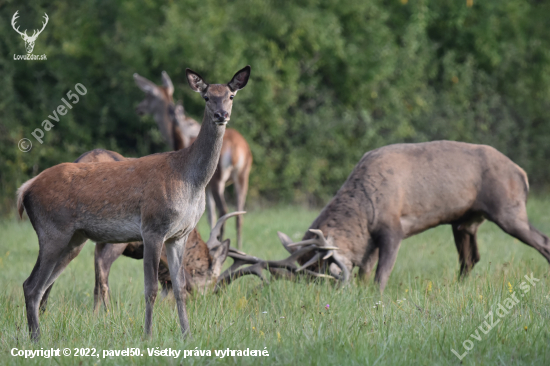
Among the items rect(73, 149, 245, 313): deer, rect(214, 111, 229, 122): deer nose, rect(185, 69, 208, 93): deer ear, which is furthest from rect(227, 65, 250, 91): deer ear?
rect(73, 149, 245, 313): deer

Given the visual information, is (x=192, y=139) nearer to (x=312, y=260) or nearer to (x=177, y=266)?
(x=312, y=260)

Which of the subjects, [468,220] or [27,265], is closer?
[468,220]

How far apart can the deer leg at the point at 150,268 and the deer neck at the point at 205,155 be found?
0.52 meters

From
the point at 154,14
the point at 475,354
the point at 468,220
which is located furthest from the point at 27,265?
the point at 154,14

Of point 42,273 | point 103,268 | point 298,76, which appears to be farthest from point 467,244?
point 298,76

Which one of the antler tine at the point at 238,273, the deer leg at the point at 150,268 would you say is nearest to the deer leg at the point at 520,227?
the antler tine at the point at 238,273

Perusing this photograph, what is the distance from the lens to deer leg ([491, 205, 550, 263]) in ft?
23.2

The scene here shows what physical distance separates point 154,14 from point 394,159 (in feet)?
31.1

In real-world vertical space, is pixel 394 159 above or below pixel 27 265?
above

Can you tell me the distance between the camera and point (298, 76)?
16.0 m

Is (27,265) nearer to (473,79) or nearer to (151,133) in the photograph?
(151,133)

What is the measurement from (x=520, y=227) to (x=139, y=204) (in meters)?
4.18

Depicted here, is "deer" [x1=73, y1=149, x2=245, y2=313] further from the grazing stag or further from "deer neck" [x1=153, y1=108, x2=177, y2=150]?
"deer neck" [x1=153, y1=108, x2=177, y2=150]

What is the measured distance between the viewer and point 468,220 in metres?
7.61
